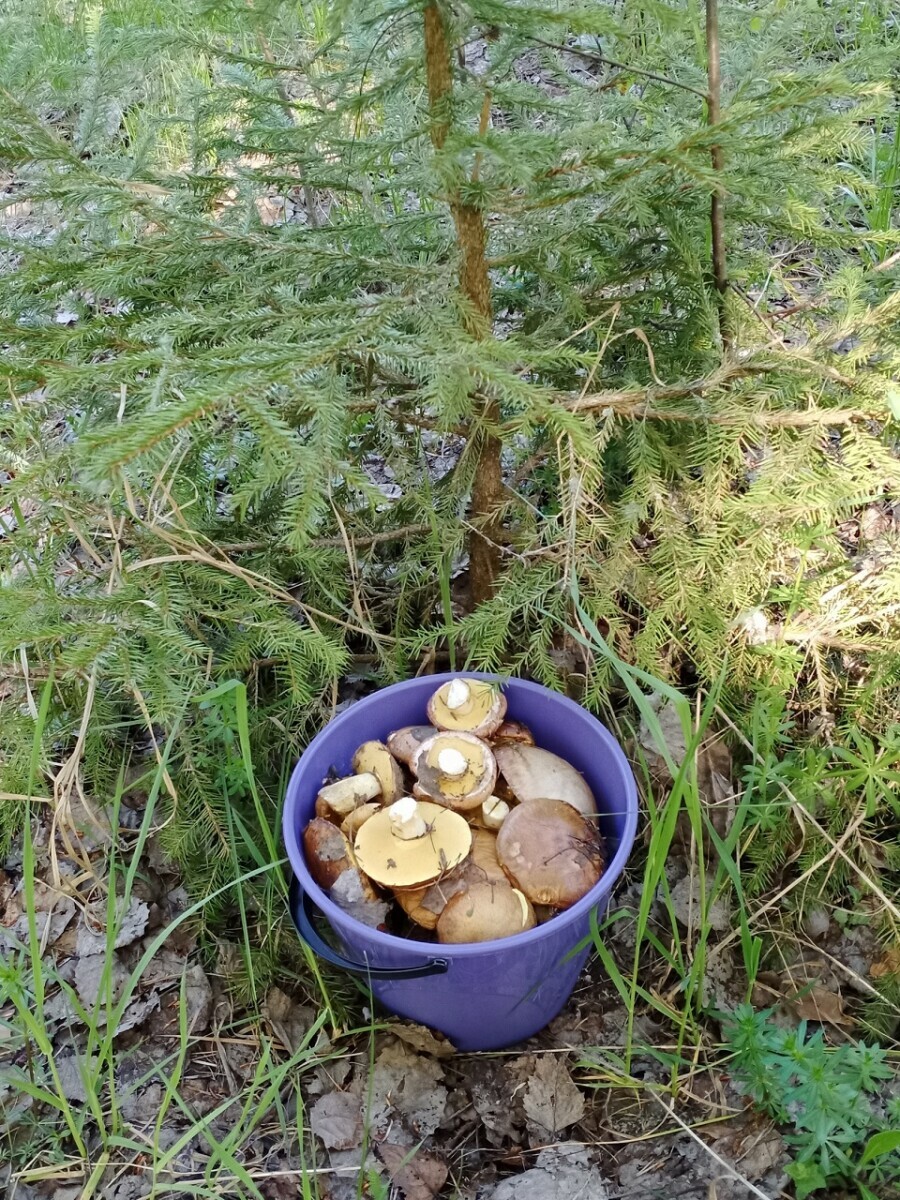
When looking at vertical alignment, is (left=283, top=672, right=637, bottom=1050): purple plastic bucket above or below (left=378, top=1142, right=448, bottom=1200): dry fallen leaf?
above

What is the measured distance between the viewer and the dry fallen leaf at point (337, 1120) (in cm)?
130

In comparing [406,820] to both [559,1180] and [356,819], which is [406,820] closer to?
[356,819]

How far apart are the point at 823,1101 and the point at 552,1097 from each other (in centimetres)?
42

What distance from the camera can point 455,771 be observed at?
1.31 m

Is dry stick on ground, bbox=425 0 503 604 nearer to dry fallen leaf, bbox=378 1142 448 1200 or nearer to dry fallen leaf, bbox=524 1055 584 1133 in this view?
dry fallen leaf, bbox=524 1055 584 1133

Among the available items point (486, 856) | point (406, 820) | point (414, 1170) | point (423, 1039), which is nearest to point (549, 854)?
point (486, 856)

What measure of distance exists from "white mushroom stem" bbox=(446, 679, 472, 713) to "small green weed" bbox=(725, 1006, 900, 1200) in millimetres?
608

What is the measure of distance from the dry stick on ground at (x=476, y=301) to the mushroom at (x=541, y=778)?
1.27 ft

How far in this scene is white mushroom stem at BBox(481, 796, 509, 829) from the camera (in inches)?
53.7

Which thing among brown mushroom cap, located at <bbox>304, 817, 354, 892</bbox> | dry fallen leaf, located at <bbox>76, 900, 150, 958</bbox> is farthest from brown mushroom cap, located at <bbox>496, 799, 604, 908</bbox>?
dry fallen leaf, located at <bbox>76, 900, 150, 958</bbox>

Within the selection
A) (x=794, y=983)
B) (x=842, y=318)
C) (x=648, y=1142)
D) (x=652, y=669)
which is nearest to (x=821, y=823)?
(x=794, y=983)

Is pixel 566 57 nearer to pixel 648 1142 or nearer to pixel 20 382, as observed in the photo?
pixel 20 382

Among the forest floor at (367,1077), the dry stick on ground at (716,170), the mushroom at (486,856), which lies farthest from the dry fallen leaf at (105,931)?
Result: the dry stick on ground at (716,170)

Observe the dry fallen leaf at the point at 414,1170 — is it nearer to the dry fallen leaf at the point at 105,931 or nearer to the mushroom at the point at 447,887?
the mushroom at the point at 447,887
